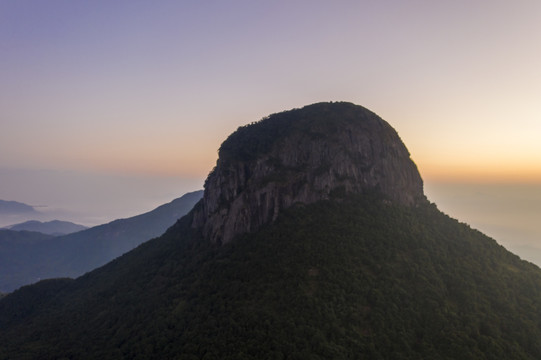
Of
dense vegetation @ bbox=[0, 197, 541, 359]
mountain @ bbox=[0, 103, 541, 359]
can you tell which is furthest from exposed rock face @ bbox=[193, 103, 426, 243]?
dense vegetation @ bbox=[0, 197, 541, 359]

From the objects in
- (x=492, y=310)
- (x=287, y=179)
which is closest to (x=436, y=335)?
(x=492, y=310)

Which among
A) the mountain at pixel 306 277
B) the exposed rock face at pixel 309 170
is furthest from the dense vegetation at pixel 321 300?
the exposed rock face at pixel 309 170

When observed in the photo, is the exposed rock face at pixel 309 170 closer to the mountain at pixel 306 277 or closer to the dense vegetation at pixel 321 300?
the mountain at pixel 306 277

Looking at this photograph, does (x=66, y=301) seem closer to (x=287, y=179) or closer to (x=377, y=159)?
(x=287, y=179)

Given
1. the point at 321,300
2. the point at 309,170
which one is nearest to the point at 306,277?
the point at 321,300

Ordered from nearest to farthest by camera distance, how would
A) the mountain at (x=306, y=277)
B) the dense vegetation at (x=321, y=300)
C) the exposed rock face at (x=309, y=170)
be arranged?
1. the dense vegetation at (x=321, y=300)
2. the mountain at (x=306, y=277)
3. the exposed rock face at (x=309, y=170)

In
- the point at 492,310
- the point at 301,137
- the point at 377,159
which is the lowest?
the point at 492,310

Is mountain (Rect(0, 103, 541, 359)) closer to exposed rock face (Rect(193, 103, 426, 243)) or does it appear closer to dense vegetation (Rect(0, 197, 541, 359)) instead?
dense vegetation (Rect(0, 197, 541, 359))
